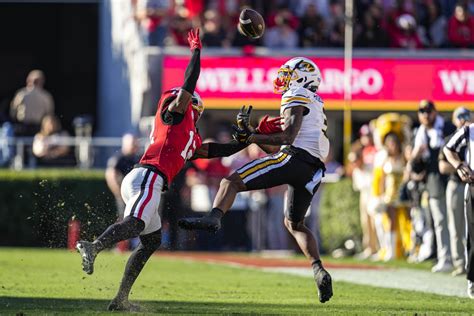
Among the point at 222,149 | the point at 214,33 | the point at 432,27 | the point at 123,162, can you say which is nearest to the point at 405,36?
the point at 432,27

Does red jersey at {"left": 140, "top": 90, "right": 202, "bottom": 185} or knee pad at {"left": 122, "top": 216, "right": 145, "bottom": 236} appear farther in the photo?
red jersey at {"left": 140, "top": 90, "right": 202, "bottom": 185}

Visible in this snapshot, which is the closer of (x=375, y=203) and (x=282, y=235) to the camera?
(x=375, y=203)

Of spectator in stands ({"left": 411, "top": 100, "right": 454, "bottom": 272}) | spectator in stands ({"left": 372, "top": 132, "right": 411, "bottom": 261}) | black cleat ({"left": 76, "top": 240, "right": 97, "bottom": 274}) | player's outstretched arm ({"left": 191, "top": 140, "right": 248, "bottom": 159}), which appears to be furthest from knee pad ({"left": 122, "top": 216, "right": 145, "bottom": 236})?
spectator in stands ({"left": 372, "top": 132, "right": 411, "bottom": 261})

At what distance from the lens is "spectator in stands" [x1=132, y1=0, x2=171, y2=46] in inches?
942

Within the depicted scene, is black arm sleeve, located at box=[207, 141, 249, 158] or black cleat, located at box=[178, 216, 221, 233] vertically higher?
black arm sleeve, located at box=[207, 141, 249, 158]

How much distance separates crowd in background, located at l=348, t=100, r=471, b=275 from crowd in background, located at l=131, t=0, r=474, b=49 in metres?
2.96

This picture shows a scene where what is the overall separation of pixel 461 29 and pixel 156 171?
14260 mm

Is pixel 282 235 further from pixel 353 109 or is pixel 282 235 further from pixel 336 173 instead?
pixel 353 109

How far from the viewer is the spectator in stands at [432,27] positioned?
24266 millimetres

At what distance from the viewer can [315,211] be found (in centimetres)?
2173

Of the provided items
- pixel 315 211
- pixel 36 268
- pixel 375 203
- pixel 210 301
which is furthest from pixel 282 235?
pixel 210 301

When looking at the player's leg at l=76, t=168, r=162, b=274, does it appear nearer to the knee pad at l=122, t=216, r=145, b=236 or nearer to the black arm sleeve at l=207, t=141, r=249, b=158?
the knee pad at l=122, t=216, r=145, b=236

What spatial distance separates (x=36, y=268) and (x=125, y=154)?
4.43 m

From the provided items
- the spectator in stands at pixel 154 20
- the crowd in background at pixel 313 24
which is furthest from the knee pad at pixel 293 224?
the spectator in stands at pixel 154 20
